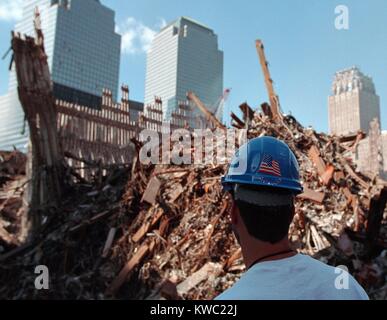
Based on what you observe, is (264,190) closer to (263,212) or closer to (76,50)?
(263,212)

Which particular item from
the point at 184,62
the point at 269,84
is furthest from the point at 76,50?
the point at 269,84

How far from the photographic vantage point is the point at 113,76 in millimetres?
144625

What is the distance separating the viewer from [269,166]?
1.35 meters

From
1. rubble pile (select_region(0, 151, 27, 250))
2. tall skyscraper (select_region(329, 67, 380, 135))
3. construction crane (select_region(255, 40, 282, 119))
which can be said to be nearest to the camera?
rubble pile (select_region(0, 151, 27, 250))

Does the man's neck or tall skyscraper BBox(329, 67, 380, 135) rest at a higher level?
tall skyscraper BBox(329, 67, 380, 135)

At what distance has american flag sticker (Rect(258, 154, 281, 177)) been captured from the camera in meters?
Answer: 1.34

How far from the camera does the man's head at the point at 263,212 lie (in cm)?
128

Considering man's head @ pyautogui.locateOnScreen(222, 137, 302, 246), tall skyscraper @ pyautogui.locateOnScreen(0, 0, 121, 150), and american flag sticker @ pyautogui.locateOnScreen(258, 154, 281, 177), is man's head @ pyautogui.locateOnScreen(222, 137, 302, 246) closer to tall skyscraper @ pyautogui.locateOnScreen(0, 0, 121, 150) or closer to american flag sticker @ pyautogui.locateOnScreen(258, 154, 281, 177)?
american flag sticker @ pyautogui.locateOnScreen(258, 154, 281, 177)

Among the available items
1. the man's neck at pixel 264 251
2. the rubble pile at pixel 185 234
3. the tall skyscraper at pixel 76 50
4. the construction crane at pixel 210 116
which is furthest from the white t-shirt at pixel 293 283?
the tall skyscraper at pixel 76 50

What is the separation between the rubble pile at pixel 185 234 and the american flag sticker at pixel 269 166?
456 cm

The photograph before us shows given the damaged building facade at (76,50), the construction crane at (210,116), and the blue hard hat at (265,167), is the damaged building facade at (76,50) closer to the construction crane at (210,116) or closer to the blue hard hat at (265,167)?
the construction crane at (210,116)

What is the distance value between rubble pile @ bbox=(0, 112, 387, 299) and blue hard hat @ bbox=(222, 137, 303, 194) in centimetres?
451

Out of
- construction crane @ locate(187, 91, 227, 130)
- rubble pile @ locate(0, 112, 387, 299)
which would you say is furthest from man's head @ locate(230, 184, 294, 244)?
construction crane @ locate(187, 91, 227, 130)
